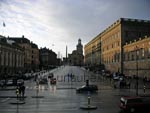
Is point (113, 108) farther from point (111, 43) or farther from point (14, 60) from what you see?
point (111, 43)

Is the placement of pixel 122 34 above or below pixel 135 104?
above

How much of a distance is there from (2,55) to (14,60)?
1921 centimetres

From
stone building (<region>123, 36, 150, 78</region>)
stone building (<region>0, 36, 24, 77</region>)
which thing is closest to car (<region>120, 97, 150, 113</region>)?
stone building (<region>123, 36, 150, 78</region>)

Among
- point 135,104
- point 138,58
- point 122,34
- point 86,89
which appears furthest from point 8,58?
point 135,104

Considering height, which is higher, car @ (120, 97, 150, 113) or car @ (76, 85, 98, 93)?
car @ (76, 85, 98, 93)

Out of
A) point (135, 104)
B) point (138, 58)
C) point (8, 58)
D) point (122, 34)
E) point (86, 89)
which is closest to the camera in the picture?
point (135, 104)

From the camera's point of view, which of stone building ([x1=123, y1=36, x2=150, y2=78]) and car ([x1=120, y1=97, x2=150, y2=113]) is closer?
car ([x1=120, y1=97, x2=150, y2=113])

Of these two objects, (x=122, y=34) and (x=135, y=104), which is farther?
(x=122, y=34)

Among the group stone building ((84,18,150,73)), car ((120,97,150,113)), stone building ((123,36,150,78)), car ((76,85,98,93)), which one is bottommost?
car ((120,97,150,113))

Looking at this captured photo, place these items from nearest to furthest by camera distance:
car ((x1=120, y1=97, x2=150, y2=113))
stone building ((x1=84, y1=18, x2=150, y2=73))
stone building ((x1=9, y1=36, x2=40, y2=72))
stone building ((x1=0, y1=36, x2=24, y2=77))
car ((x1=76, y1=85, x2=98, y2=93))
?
car ((x1=120, y1=97, x2=150, y2=113)), car ((x1=76, y1=85, x2=98, y2=93)), stone building ((x1=0, y1=36, x2=24, y2=77)), stone building ((x1=84, y1=18, x2=150, y2=73)), stone building ((x1=9, y1=36, x2=40, y2=72))

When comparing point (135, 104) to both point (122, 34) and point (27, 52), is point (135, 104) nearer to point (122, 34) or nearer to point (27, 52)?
point (122, 34)

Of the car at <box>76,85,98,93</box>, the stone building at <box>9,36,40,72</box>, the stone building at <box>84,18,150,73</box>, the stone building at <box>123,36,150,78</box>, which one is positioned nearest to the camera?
the car at <box>76,85,98,93</box>

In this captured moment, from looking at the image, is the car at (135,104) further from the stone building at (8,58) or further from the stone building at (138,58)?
the stone building at (8,58)

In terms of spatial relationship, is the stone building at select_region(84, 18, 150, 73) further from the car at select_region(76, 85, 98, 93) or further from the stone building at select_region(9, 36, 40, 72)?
the car at select_region(76, 85, 98, 93)
